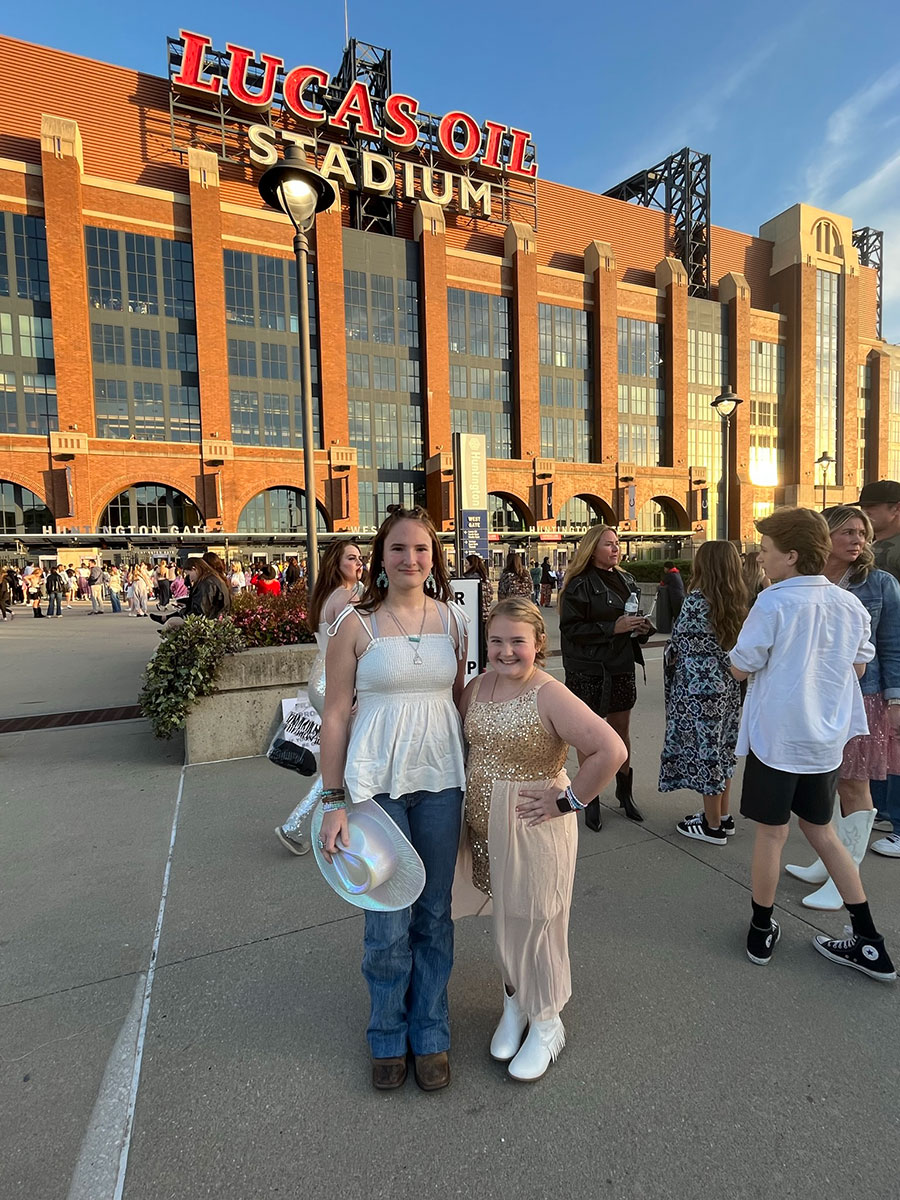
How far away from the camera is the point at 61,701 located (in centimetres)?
760

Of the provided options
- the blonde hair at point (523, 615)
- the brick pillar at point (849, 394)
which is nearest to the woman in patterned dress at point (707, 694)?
the blonde hair at point (523, 615)

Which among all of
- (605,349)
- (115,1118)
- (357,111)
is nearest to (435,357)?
(605,349)

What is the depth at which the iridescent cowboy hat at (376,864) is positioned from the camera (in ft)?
6.28

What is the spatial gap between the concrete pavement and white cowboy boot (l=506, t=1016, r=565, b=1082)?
44 mm

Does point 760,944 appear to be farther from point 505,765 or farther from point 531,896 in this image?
point 505,765

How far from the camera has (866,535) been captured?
3.25 metres

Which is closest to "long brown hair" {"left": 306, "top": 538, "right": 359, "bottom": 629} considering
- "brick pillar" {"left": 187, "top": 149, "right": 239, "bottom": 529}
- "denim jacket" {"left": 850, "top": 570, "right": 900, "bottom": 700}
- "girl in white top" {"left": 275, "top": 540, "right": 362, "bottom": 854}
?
"girl in white top" {"left": 275, "top": 540, "right": 362, "bottom": 854}

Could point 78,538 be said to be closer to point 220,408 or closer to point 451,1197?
point 220,408

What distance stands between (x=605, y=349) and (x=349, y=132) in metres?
21.4

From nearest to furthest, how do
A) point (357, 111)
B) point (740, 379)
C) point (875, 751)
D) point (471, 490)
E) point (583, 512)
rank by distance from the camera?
point (875, 751), point (471, 490), point (357, 111), point (583, 512), point (740, 379)

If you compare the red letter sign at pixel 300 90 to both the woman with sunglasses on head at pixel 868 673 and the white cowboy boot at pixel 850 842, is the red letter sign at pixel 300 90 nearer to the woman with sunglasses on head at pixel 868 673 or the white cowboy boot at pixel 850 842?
the woman with sunglasses on head at pixel 868 673

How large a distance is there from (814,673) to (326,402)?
37.2 meters

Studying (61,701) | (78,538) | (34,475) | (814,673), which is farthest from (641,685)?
(34,475)

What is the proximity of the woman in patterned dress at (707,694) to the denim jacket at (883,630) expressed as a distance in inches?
25.5
